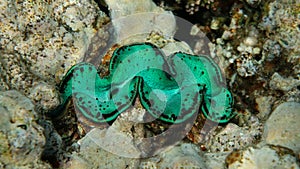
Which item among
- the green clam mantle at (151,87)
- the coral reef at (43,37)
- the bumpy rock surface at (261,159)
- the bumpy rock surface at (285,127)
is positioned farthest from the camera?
the green clam mantle at (151,87)

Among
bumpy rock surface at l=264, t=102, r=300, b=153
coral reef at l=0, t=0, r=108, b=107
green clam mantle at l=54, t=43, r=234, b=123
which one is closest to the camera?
bumpy rock surface at l=264, t=102, r=300, b=153

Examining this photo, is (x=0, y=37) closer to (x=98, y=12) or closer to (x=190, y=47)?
(x=98, y=12)

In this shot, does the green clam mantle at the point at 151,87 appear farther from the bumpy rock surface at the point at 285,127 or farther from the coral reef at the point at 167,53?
the bumpy rock surface at the point at 285,127

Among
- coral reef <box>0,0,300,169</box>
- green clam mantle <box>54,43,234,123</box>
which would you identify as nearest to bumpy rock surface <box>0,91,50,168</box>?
coral reef <box>0,0,300,169</box>

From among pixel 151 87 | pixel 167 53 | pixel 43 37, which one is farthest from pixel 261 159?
pixel 43 37

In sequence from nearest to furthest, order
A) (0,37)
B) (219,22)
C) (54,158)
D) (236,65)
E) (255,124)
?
(54,158), (0,37), (255,124), (236,65), (219,22)

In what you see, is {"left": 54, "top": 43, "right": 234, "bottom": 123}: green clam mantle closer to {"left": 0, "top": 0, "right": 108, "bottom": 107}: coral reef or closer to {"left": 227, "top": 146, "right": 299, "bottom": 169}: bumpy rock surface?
{"left": 0, "top": 0, "right": 108, "bottom": 107}: coral reef

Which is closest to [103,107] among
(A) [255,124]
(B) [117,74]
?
(B) [117,74]

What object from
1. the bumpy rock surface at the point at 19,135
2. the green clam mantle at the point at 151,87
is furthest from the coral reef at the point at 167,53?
the green clam mantle at the point at 151,87
